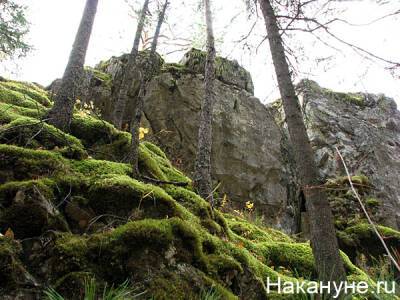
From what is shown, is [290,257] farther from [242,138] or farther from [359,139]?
[359,139]

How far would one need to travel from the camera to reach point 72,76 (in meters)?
6.48

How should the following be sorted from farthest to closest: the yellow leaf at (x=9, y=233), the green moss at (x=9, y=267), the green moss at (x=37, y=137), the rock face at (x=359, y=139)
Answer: the rock face at (x=359, y=139)
the green moss at (x=37, y=137)
the yellow leaf at (x=9, y=233)
the green moss at (x=9, y=267)

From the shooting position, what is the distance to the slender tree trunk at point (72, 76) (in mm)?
6117

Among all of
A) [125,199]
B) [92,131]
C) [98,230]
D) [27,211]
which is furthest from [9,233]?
[92,131]

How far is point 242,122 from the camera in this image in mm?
13609

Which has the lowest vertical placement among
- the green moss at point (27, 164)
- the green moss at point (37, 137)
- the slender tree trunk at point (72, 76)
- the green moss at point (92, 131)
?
the green moss at point (27, 164)

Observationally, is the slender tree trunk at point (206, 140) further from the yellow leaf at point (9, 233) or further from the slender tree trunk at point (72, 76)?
the yellow leaf at point (9, 233)

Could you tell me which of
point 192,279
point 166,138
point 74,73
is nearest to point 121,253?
point 192,279

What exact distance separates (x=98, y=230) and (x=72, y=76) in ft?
11.6

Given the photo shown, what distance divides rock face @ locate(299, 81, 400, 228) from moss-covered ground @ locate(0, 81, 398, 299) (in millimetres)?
9164

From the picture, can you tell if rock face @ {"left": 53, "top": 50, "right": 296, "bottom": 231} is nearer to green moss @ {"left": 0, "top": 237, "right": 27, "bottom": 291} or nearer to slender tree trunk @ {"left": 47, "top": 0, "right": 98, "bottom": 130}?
slender tree trunk @ {"left": 47, "top": 0, "right": 98, "bottom": 130}

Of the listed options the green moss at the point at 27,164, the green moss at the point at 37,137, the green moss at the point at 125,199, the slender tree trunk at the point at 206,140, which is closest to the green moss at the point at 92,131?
the green moss at the point at 37,137

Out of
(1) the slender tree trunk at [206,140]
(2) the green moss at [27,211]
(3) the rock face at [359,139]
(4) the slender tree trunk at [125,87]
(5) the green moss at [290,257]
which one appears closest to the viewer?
(2) the green moss at [27,211]

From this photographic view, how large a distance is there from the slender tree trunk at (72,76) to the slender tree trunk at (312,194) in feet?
11.1
